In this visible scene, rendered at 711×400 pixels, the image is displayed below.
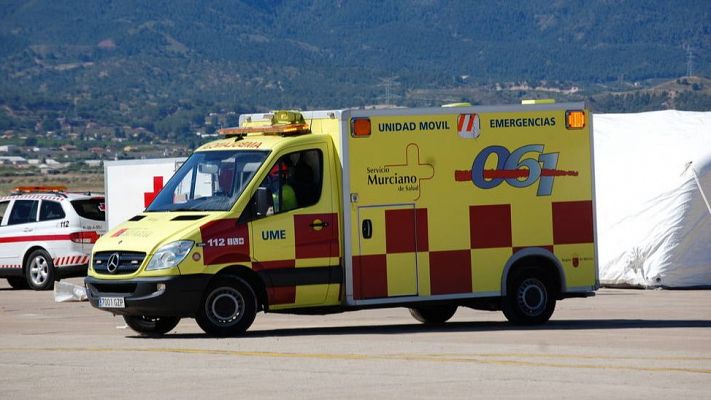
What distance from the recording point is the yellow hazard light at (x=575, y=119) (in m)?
17.8

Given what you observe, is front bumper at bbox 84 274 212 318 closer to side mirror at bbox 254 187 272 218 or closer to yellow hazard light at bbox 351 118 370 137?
side mirror at bbox 254 187 272 218

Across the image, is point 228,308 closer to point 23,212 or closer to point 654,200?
point 654,200

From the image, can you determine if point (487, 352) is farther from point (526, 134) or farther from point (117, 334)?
point (117, 334)

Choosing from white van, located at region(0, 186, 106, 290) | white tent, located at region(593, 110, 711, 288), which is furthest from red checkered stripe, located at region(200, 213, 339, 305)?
white van, located at region(0, 186, 106, 290)

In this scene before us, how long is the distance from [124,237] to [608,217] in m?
12.4

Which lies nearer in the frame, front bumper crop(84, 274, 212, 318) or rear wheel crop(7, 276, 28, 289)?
front bumper crop(84, 274, 212, 318)

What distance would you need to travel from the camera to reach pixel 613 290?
2603cm

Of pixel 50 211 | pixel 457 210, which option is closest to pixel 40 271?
pixel 50 211

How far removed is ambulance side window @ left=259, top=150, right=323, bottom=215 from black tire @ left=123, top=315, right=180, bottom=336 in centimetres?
190

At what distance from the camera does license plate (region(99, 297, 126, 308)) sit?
16359 mm

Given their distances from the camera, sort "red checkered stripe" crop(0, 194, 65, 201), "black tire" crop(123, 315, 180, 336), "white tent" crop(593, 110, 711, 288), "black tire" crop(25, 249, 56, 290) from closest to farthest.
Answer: "black tire" crop(123, 315, 180, 336), "white tent" crop(593, 110, 711, 288), "black tire" crop(25, 249, 56, 290), "red checkered stripe" crop(0, 194, 65, 201)

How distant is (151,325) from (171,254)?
5.27ft

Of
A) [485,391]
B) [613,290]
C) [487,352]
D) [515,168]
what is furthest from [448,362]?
[613,290]

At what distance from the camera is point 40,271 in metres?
27.3
